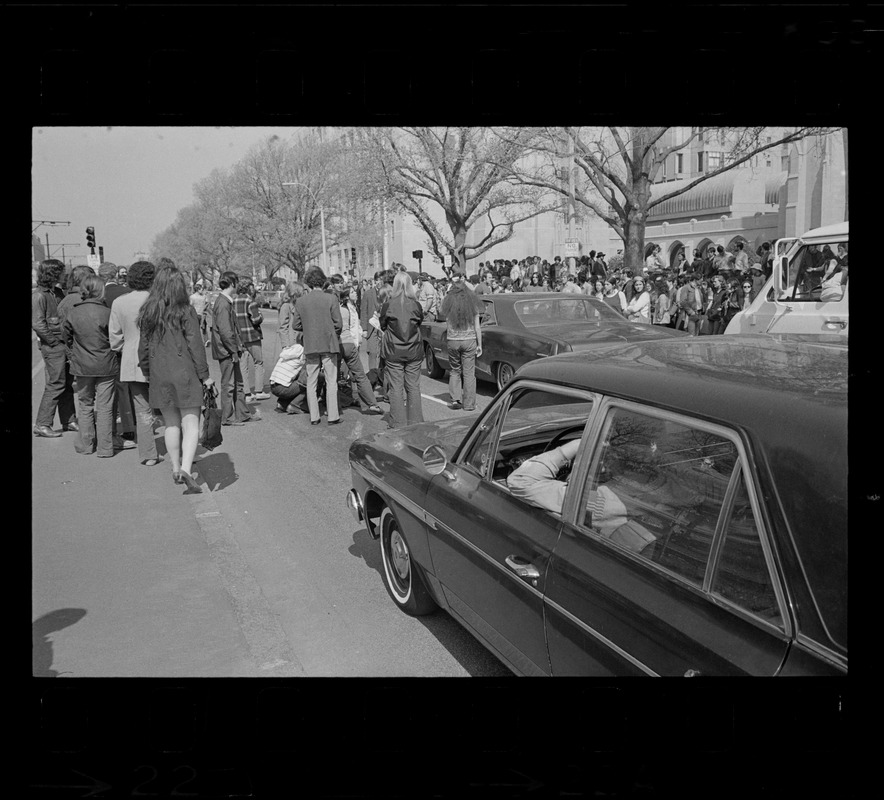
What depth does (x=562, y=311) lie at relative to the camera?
1039 cm

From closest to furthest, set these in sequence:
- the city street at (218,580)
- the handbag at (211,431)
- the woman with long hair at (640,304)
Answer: the city street at (218,580)
the handbag at (211,431)
the woman with long hair at (640,304)

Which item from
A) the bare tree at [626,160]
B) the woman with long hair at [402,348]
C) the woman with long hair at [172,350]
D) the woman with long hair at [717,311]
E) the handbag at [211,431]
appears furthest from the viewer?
the bare tree at [626,160]

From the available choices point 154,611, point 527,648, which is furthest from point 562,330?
point 527,648

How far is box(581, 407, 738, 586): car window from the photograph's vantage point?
92.0 inches

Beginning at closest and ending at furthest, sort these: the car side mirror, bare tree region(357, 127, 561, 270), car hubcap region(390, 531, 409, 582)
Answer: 1. the car side mirror
2. car hubcap region(390, 531, 409, 582)
3. bare tree region(357, 127, 561, 270)

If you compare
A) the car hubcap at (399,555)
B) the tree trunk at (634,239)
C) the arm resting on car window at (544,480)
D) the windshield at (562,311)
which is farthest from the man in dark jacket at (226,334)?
the tree trunk at (634,239)

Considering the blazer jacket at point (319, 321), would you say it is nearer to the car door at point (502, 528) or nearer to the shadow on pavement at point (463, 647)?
the shadow on pavement at point (463, 647)

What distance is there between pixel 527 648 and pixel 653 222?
35.6 metres

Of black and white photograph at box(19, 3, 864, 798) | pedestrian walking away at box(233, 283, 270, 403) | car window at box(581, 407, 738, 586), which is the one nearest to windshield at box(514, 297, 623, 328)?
pedestrian walking away at box(233, 283, 270, 403)

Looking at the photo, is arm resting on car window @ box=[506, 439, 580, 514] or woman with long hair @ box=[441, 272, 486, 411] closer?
arm resting on car window @ box=[506, 439, 580, 514]

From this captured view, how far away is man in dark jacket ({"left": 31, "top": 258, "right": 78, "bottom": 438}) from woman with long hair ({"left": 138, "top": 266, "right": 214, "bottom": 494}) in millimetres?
2246

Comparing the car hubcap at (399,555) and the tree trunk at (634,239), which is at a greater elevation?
the tree trunk at (634,239)

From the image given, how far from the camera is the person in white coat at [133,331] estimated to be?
6.56 meters

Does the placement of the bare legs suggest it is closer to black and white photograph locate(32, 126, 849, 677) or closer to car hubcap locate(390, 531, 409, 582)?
black and white photograph locate(32, 126, 849, 677)
